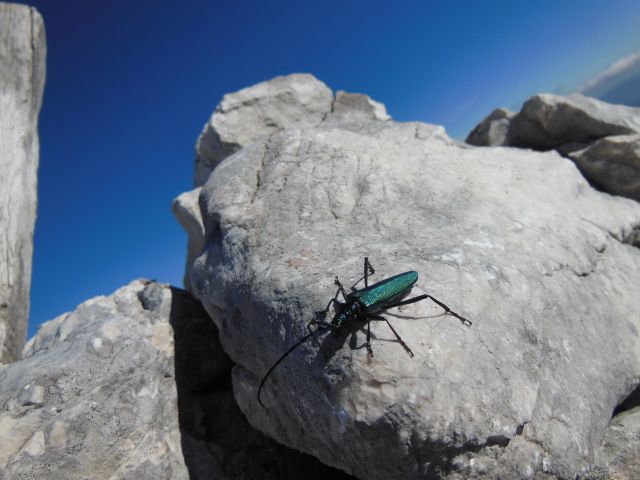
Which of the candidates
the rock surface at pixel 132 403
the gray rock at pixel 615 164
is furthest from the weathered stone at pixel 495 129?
the rock surface at pixel 132 403

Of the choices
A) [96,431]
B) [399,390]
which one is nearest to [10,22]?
[96,431]

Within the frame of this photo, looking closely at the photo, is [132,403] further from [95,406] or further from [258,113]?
[258,113]

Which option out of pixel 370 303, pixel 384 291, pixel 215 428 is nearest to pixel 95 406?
pixel 215 428

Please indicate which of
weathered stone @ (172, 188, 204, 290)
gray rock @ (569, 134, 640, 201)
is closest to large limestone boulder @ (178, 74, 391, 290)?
weathered stone @ (172, 188, 204, 290)

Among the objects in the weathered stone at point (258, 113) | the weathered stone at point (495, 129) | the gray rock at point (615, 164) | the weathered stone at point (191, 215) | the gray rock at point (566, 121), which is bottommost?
the gray rock at point (615, 164)

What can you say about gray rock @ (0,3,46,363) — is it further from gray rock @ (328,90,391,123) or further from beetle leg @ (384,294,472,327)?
gray rock @ (328,90,391,123)

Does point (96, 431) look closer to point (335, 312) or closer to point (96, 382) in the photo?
point (96, 382)

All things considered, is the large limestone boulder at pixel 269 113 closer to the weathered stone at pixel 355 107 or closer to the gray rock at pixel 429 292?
the weathered stone at pixel 355 107
